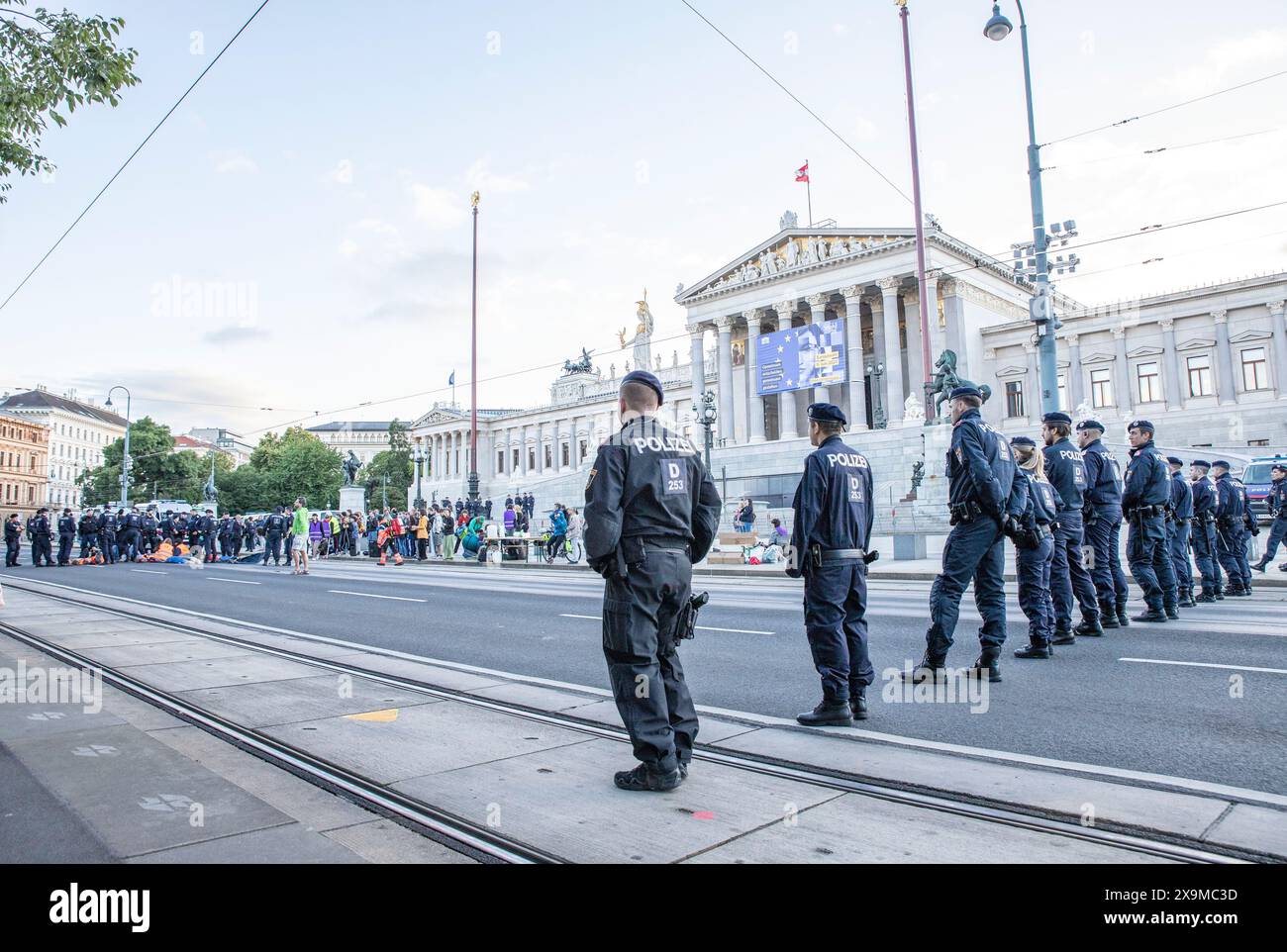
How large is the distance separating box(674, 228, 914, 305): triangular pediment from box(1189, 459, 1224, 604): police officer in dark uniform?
4300 centimetres

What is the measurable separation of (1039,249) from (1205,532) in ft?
26.2

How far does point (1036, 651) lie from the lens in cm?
732

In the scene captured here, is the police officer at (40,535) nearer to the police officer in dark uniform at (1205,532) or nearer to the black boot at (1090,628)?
the black boot at (1090,628)

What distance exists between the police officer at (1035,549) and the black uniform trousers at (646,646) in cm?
388

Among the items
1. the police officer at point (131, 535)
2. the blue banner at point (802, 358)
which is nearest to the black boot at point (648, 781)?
the police officer at point (131, 535)

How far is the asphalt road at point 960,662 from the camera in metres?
4.66

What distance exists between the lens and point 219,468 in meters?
113

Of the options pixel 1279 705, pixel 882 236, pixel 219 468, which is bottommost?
pixel 1279 705

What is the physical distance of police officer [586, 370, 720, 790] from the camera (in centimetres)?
391

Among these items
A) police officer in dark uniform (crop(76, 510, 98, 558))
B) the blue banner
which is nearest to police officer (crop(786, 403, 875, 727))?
police officer in dark uniform (crop(76, 510, 98, 558))
